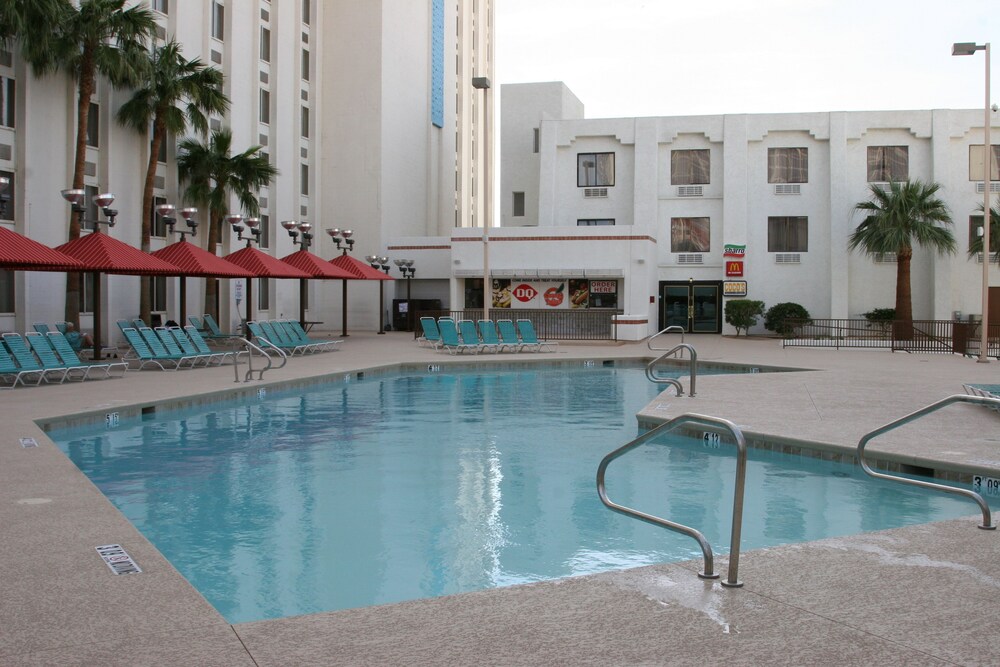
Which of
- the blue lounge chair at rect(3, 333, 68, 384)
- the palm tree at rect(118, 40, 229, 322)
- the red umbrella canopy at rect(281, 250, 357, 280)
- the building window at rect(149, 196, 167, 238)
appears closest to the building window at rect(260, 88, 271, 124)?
the building window at rect(149, 196, 167, 238)

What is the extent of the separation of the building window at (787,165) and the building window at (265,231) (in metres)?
19.9

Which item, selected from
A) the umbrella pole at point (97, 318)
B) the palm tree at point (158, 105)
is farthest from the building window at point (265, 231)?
the umbrella pole at point (97, 318)

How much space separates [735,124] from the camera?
36.6 metres

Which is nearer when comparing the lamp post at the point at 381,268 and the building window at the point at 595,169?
the lamp post at the point at 381,268

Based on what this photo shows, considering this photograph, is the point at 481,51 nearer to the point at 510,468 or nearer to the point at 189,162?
the point at 189,162

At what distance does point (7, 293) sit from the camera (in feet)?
→ 75.7

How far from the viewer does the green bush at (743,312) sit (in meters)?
35.1

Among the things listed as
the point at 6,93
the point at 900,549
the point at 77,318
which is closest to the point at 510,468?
the point at 900,549

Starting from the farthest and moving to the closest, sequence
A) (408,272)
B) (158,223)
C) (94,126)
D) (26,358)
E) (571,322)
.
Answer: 1. (408,272)
2. (571,322)
3. (158,223)
4. (94,126)
5. (26,358)

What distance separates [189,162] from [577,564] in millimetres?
25359

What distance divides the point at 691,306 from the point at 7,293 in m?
24.7

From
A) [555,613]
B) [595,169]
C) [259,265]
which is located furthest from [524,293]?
[555,613]

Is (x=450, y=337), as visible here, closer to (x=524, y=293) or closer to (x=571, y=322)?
(x=571, y=322)

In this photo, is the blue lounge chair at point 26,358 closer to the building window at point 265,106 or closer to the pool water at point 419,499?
the pool water at point 419,499
